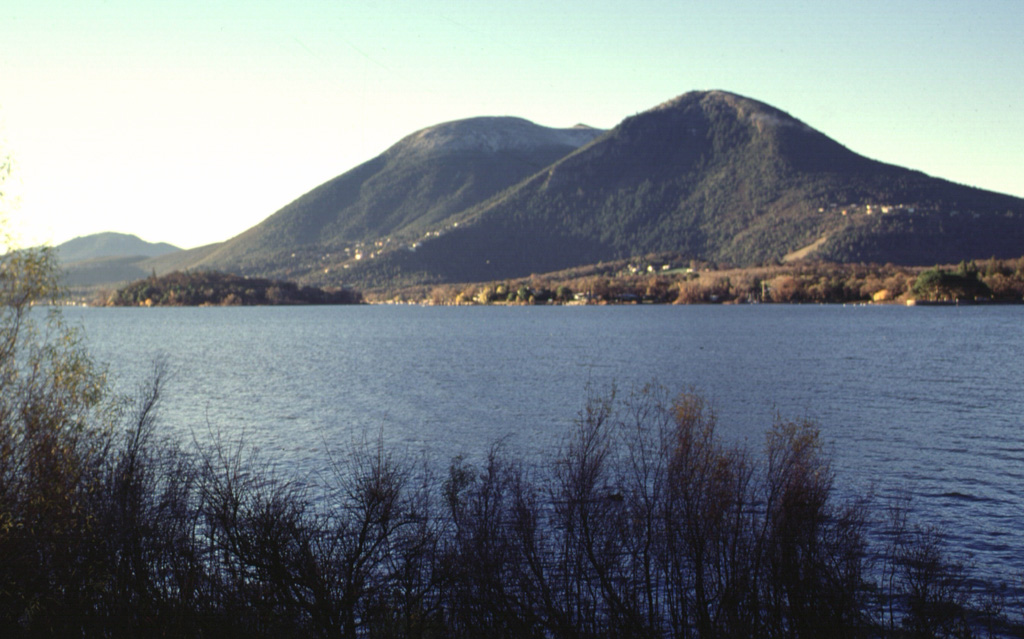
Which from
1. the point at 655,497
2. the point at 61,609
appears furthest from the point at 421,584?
the point at 61,609

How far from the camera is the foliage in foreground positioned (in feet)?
34.9

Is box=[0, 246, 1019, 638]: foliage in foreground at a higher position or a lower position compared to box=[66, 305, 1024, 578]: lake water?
higher

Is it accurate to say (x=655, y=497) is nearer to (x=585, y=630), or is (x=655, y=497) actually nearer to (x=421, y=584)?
(x=585, y=630)

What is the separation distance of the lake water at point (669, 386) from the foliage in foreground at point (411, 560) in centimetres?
461

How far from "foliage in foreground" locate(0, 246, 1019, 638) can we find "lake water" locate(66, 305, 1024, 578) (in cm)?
461

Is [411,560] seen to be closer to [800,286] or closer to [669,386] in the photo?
[669,386]

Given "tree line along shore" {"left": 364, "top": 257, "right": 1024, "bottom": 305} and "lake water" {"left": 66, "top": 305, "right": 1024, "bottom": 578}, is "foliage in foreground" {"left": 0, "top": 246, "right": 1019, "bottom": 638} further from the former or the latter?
"tree line along shore" {"left": 364, "top": 257, "right": 1024, "bottom": 305}

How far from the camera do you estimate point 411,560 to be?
38.1 ft

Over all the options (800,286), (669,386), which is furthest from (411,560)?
(800,286)

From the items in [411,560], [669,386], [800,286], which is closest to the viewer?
[411,560]

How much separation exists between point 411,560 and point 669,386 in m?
31.3

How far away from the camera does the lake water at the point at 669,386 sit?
22344mm

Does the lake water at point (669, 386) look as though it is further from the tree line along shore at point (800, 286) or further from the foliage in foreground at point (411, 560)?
the tree line along shore at point (800, 286)

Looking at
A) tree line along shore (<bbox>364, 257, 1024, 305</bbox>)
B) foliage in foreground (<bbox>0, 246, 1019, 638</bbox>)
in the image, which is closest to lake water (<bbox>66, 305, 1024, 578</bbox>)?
foliage in foreground (<bbox>0, 246, 1019, 638</bbox>)
